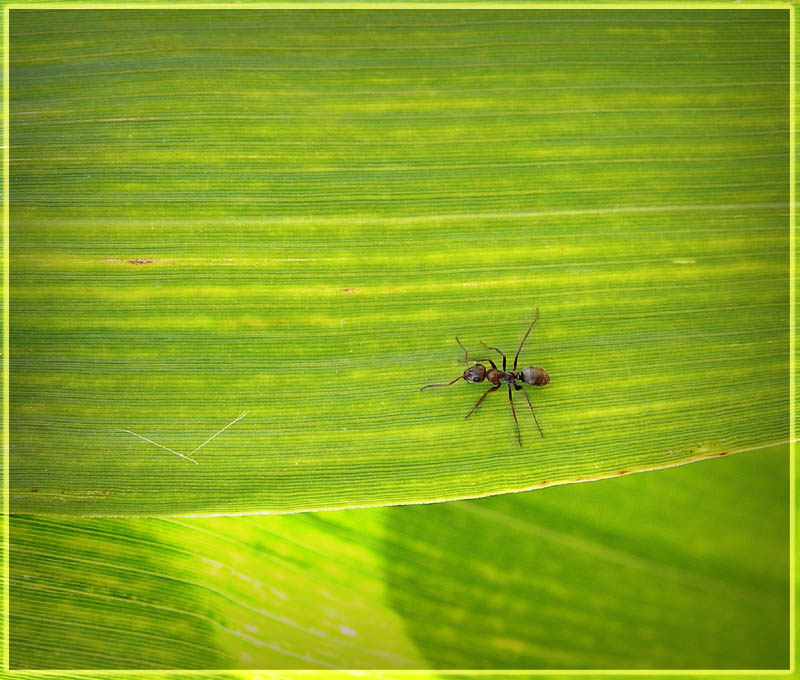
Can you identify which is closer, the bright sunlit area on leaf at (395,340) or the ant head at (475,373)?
the ant head at (475,373)

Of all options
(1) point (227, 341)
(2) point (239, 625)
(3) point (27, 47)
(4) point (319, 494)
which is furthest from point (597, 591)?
(3) point (27, 47)

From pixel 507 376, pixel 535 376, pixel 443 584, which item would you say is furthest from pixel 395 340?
pixel 443 584

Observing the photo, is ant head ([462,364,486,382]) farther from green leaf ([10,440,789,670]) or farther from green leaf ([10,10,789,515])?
green leaf ([10,440,789,670])

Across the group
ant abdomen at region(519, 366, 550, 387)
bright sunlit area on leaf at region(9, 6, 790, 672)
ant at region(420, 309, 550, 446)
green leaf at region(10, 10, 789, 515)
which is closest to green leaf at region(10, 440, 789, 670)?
bright sunlit area on leaf at region(9, 6, 790, 672)

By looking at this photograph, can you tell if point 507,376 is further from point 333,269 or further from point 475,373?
point 333,269

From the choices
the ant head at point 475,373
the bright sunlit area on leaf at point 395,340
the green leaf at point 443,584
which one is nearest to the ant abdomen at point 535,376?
the bright sunlit area on leaf at point 395,340

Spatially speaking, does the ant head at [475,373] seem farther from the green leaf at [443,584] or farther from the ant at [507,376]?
the green leaf at [443,584]

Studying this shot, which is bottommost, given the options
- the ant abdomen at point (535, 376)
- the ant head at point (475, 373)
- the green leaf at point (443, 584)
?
the green leaf at point (443, 584)
